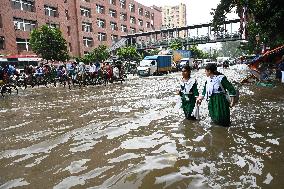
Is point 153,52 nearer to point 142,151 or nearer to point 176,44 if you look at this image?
point 176,44

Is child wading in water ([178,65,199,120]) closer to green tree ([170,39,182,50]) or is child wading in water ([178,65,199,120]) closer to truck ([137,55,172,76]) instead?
truck ([137,55,172,76])

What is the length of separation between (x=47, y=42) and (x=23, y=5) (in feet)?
36.9

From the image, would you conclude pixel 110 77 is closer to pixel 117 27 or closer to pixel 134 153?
pixel 134 153

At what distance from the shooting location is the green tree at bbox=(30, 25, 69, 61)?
105 feet

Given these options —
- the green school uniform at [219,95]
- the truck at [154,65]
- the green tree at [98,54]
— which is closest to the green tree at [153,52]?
the green tree at [98,54]

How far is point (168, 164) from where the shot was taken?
15.4 feet


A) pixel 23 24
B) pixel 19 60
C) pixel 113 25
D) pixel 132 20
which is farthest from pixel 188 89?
pixel 132 20

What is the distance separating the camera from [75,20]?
5053 cm

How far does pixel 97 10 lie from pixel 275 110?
51.6 meters

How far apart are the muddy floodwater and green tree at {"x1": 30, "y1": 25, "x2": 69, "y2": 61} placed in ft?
80.3

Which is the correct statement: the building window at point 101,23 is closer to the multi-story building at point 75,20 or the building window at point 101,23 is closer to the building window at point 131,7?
the multi-story building at point 75,20

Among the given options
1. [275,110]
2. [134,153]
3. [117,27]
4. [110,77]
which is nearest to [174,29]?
[117,27]

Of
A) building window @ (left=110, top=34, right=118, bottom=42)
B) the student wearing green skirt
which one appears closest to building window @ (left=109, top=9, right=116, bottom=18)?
building window @ (left=110, top=34, right=118, bottom=42)

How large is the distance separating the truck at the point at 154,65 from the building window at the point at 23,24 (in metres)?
16.6
